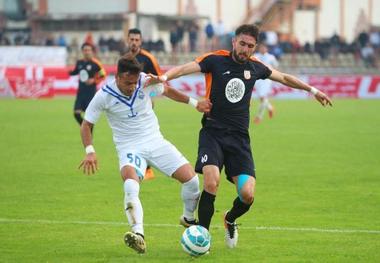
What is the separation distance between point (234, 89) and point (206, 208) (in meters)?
1.32

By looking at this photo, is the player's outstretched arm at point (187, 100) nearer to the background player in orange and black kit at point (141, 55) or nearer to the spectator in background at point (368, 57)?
the background player in orange and black kit at point (141, 55)

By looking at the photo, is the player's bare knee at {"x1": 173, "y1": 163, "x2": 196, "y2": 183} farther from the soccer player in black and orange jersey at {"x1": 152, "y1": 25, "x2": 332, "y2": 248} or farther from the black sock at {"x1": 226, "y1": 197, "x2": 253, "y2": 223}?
the black sock at {"x1": 226, "y1": 197, "x2": 253, "y2": 223}

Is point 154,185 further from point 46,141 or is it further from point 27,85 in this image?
point 27,85

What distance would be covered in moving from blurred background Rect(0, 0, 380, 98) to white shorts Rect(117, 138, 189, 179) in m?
28.3

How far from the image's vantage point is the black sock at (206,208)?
9.67 metres

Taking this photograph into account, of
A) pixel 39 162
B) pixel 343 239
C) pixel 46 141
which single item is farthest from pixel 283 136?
pixel 343 239

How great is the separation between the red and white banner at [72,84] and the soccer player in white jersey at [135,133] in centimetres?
2879

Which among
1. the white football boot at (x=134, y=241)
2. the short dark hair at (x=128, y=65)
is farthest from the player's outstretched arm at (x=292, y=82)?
the white football boot at (x=134, y=241)

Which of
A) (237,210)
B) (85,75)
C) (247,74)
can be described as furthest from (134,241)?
(85,75)

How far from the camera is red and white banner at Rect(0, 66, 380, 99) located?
39.5m

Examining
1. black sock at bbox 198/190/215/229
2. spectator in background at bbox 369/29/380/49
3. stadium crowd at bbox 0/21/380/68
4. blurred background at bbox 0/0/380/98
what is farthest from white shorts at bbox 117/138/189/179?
spectator in background at bbox 369/29/380/49

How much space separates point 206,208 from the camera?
380 inches

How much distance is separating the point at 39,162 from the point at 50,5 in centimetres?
3859

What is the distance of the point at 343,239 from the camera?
10414mm
